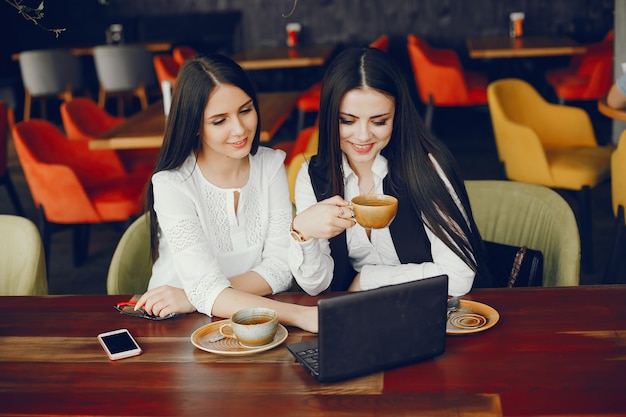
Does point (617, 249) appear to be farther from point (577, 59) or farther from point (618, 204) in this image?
point (577, 59)

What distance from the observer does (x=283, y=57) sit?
6773 mm

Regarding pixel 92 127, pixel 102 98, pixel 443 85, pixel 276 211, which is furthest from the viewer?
pixel 102 98

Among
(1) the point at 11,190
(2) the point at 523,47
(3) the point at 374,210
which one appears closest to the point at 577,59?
(2) the point at 523,47

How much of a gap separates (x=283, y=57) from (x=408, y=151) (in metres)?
4.84

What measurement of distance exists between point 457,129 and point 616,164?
421 centimetres

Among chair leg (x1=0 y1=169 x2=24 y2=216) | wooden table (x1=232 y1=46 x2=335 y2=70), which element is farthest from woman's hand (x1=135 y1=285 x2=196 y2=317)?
wooden table (x1=232 y1=46 x2=335 y2=70)

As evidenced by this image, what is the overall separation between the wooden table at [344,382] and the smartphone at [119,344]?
0.05 ft

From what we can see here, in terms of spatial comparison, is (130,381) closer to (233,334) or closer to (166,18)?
(233,334)

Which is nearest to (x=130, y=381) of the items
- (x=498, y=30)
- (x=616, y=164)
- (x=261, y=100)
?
(x=616, y=164)

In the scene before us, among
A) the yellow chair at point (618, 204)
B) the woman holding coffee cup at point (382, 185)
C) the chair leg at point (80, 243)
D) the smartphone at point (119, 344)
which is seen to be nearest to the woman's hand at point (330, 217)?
the woman holding coffee cup at point (382, 185)

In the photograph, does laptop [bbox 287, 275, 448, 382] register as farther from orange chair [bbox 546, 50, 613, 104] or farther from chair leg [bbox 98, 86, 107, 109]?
chair leg [bbox 98, 86, 107, 109]

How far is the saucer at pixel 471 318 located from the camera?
1.65m

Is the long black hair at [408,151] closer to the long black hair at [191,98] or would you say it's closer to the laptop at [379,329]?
the long black hair at [191,98]

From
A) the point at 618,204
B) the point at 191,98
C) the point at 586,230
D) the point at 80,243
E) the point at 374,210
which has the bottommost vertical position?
the point at 80,243
